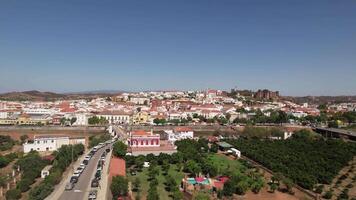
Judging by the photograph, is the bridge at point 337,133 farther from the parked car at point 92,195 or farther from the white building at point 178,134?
the parked car at point 92,195

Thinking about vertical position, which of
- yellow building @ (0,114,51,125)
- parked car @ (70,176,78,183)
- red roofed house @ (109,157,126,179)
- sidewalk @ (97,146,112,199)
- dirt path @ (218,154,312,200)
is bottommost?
dirt path @ (218,154,312,200)

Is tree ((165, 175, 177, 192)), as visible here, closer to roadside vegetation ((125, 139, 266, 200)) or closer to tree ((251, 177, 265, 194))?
roadside vegetation ((125, 139, 266, 200))

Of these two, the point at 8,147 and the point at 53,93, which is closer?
the point at 8,147

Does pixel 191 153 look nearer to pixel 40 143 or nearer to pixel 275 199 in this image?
pixel 275 199

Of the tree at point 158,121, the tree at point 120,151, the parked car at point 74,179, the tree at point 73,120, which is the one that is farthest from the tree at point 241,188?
the tree at point 73,120

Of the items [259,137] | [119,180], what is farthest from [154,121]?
[119,180]

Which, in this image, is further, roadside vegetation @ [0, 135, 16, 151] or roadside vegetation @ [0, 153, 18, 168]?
roadside vegetation @ [0, 135, 16, 151]

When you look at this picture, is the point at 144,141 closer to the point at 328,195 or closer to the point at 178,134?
the point at 178,134

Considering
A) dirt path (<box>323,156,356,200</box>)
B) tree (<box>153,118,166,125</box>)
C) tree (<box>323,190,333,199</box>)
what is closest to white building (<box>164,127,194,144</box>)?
tree (<box>153,118,166,125</box>)
